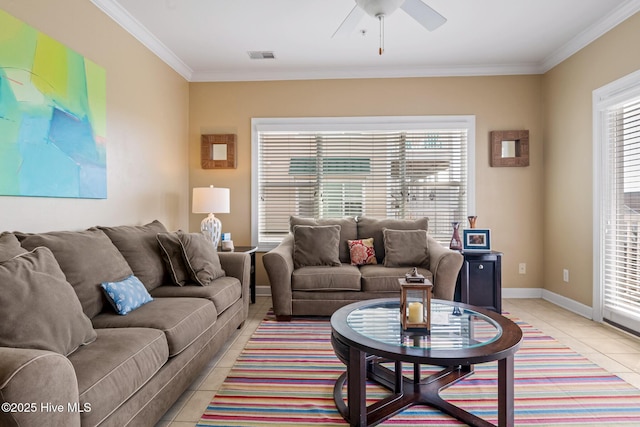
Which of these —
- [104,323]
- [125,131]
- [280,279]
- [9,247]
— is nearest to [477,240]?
[280,279]

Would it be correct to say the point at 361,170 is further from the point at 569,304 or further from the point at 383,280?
the point at 569,304

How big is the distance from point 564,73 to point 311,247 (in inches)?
129

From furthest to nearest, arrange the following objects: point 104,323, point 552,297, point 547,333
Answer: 1. point 552,297
2. point 547,333
3. point 104,323

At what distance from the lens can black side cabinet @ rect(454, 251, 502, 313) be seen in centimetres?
368

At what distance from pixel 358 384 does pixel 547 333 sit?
229cm

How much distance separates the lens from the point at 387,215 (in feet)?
14.7

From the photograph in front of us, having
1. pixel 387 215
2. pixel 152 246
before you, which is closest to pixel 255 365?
pixel 152 246

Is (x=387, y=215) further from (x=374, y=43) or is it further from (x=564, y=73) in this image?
(x=564, y=73)

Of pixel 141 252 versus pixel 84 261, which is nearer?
pixel 84 261

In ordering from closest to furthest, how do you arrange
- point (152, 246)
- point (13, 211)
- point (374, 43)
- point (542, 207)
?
point (13, 211) < point (152, 246) < point (374, 43) < point (542, 207)

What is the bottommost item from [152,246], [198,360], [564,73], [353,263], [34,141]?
[198,360]

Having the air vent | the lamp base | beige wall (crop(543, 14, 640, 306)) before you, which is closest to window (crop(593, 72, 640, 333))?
beige wall (crop(543, 14, 640, 306))

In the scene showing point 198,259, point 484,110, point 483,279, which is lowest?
point 483,279

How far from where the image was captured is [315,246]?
12.2 feet
